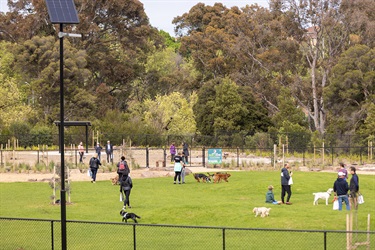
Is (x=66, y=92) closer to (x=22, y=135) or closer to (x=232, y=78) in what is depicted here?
(x=22, y=135)

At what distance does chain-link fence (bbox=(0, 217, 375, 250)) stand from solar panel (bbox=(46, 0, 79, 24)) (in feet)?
19.4

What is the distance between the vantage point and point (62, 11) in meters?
19.6

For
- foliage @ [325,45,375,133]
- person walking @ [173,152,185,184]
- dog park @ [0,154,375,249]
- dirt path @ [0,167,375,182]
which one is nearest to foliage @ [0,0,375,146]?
foliage @ [325,45,375,133]

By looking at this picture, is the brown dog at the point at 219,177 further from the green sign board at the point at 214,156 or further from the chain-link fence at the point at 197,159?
the green sign board at the point at 214,156

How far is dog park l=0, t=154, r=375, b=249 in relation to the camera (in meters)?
23.2

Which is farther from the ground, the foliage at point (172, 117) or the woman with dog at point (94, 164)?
the foliage at point (172, 117)

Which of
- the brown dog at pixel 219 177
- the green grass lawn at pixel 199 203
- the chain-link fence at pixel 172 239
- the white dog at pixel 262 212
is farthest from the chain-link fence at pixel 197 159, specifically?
the chain-link fence at pixel 172 239

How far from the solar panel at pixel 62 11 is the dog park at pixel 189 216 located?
5.24m

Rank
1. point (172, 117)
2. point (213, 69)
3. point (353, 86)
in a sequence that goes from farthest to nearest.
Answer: point (213, 69), point (172, 117), point (353, 86)

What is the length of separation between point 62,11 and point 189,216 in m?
10.7

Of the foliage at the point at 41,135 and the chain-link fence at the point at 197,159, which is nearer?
the chain-link fence at the point at 197,159

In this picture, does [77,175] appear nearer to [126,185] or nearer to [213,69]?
[126,185]

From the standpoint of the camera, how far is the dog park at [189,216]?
912 inches

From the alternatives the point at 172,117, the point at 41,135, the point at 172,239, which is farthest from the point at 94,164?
the point at 172,117
